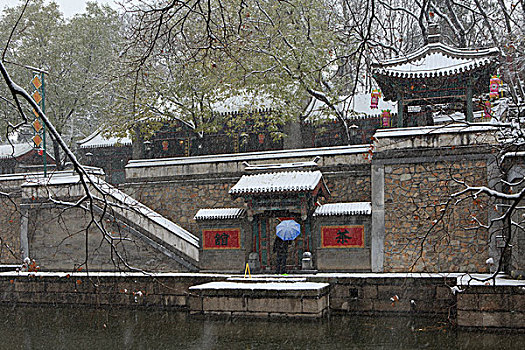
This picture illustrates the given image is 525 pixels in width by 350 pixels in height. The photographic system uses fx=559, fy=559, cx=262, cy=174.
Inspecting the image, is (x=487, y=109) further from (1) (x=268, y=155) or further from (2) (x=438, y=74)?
(1) (x=268, y=155)

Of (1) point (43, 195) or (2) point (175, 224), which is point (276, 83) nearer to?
(2) point (175, 224)

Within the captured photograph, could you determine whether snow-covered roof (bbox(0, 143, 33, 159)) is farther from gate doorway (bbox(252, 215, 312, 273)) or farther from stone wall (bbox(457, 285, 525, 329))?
stone wall (bbox(457, 285, 525, 329))

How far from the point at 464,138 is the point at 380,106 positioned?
678 cm

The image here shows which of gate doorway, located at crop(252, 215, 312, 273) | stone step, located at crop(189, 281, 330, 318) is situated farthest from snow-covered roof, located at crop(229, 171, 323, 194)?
stone step, located at crop(189, 281, 330, 318)

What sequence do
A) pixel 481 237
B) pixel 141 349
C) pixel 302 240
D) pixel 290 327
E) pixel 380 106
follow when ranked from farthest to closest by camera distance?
pixel 380 106 < pixel 302 240 < pixel 481 237 < pixel 290 327 < pixel 141 349

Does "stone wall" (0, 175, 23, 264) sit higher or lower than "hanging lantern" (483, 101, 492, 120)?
lower

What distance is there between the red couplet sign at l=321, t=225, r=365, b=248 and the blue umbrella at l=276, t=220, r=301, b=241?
39.4 inches

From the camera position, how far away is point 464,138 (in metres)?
13.9

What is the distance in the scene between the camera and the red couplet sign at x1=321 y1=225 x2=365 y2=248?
14016 millimetres

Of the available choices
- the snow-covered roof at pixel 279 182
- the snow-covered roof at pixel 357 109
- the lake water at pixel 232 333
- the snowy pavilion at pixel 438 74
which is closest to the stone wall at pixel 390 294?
the lake water at pixel 232 333

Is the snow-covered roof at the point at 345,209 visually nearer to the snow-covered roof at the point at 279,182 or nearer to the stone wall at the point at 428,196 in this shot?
the stone wall at the point at 428,196

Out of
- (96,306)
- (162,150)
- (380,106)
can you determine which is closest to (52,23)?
(162,150)

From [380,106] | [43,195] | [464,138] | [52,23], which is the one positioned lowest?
[43,195]

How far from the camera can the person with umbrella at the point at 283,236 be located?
528 inches
